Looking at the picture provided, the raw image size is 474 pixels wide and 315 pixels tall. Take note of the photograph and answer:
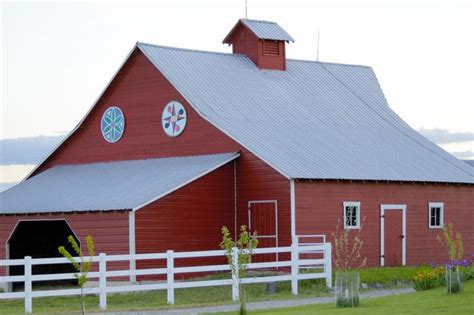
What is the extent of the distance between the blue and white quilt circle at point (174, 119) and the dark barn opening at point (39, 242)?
4797 millimetres

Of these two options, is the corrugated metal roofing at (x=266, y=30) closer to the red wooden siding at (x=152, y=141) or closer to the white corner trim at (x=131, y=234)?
the red wooden siding at (x=152, y=141)

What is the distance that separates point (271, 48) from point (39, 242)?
38.4ft

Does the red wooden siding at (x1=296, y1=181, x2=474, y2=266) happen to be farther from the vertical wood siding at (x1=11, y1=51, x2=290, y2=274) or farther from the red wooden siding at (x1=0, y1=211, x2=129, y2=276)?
the red wooden siding at (x1=0, y1=211, x2=129, y2=276)

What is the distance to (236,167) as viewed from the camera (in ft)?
124

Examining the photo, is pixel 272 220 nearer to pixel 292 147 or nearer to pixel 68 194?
pixel 292 147

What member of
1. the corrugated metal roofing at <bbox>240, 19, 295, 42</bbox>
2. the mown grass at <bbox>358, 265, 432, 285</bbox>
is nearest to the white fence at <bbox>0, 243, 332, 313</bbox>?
the mown grass at <bbox>358, 265, 432, 285</bbox>

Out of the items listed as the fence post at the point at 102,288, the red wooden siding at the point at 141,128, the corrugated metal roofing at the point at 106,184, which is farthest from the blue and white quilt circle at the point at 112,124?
the fence post at the point at 102,288

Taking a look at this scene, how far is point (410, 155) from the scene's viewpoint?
42.9 m

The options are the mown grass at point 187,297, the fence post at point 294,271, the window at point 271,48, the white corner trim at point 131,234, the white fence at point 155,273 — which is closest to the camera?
the white fence at point 155,273

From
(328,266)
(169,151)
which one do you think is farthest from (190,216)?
(328,266)

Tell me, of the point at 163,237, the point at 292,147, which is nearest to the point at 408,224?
the point at 292,147

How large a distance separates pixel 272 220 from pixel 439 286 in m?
8.32

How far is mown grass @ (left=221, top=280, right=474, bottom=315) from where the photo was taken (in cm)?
2395

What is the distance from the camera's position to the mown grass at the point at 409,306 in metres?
24.0
